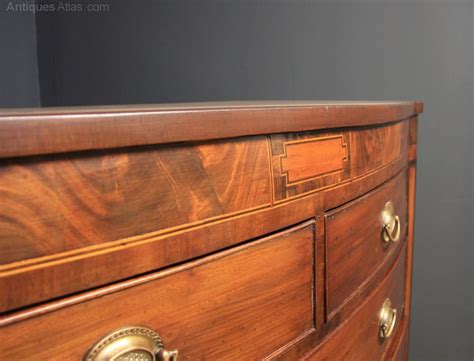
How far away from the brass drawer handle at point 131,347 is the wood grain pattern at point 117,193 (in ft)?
0.24

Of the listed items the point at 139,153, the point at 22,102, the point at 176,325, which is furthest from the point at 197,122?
the point at 22,102

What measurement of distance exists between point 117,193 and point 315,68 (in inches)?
46.7

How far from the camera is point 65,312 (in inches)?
13.2

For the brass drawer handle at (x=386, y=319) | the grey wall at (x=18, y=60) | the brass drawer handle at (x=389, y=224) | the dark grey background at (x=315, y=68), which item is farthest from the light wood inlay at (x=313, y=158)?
the grey wall at (x=18, y=60)

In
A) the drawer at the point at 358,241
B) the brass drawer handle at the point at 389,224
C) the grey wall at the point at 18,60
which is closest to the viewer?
the drawer at the point at 358,241

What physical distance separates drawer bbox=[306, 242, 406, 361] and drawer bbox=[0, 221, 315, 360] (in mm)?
79

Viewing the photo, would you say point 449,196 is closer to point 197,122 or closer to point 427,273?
point 427,273

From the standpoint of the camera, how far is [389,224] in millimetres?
774

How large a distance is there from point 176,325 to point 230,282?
0.21 ft

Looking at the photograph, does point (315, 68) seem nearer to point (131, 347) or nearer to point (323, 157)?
point (323, 157)

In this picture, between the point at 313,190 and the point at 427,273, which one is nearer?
the point at 313,190

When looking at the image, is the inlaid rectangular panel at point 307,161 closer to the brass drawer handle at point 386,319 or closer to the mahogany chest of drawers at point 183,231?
the mahogany chest of drawers at point 183,231

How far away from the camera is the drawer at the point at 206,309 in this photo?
1.09 feet

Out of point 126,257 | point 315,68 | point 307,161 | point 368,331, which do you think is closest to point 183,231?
point 126,257
